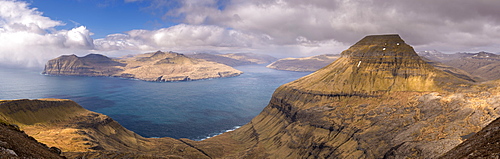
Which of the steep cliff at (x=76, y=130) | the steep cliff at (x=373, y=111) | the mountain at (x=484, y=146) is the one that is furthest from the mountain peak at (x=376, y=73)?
the mountain at (x=484, y=146)

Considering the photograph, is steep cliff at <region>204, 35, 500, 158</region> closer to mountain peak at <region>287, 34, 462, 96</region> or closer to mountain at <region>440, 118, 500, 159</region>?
mountain peak at <region>287, 34, 462, 96</region>

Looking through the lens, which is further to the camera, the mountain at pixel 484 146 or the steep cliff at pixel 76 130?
the steep cliff at pixel 76 130

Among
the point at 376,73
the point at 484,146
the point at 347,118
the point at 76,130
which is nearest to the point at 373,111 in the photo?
the point at 347,118

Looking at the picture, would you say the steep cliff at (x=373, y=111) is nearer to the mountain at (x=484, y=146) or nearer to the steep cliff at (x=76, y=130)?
the steep cliff at (x=76, y=130)

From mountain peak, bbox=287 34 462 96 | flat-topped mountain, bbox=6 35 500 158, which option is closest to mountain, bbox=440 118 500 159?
flat-topped mountain, bbox=6 35 500 158

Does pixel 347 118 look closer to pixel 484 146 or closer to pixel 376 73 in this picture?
pixel 376 73

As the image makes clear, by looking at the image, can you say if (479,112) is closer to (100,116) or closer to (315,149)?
(315,149)
